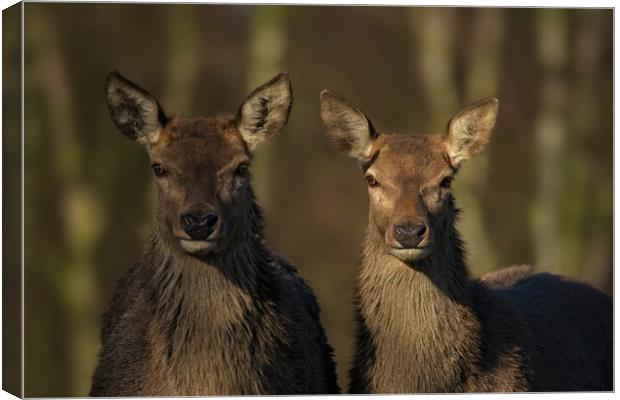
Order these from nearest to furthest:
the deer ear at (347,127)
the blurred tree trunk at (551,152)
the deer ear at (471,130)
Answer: the deer ear at (471,130), the deer ear at (347,127), the blurred tree trunk at (551,152)

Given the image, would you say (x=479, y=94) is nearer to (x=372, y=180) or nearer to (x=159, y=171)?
(x=372, y=180)

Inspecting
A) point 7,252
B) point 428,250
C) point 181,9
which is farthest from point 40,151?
point 428,250

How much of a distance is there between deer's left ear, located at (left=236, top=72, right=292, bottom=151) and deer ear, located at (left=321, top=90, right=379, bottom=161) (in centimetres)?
74

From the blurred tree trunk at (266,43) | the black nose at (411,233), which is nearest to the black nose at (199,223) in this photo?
the black nose at (411,233)

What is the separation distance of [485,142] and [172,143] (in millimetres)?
2633

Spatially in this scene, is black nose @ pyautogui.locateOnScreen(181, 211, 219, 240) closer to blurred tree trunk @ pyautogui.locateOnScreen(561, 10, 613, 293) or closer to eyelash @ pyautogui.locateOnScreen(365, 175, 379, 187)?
eyelash @ pyautogui.locateOnScreen(365, 175, 379, 187)

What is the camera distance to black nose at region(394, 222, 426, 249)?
1095cm

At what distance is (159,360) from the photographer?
10.9 m

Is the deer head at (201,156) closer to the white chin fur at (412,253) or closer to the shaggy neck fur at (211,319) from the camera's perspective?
the shaggy neck fur at (211,319)

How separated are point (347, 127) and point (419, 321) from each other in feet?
5.56

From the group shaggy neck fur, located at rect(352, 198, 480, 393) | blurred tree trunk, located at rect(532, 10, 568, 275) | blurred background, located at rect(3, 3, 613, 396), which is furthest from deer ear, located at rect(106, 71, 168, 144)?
blurred background, located at rect(3, 3, 613, 396)

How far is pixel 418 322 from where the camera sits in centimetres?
1141

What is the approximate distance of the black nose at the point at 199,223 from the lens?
10.3 meters

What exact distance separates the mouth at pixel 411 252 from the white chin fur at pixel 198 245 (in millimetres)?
Result: 1493
